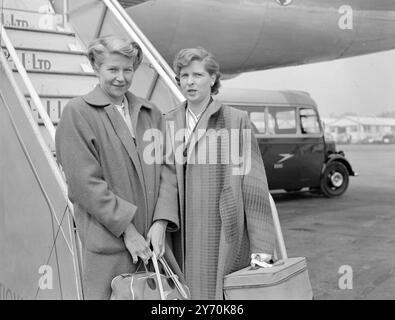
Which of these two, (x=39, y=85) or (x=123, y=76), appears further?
(x=39, y=85)

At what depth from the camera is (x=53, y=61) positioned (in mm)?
3521

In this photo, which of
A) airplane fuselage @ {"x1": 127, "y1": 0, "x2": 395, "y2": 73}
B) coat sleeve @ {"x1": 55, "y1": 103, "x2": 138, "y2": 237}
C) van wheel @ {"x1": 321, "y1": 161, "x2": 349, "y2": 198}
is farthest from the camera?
van wheel @ {"x1": 321, "y1": 161, "x2": 349, "y2": 198}

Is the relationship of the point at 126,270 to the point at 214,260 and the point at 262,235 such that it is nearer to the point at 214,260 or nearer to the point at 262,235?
the point at 214,260

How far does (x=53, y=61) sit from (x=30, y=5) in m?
1.15

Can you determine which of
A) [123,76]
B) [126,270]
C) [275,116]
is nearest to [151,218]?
[126,270]

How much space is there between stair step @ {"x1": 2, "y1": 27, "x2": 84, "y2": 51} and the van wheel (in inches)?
232

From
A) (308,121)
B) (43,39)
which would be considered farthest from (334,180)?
(43,39)

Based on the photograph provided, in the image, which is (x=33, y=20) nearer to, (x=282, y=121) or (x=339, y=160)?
(x=282, y=121)

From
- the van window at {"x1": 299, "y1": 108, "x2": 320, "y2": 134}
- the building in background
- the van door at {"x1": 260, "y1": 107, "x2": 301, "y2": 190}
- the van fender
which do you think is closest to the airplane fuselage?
the building in background

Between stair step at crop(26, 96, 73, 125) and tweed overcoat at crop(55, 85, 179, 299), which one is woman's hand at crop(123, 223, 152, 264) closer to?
tweed overcoat at crop(55, 85, 179, 299)

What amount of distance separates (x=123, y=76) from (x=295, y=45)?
14.2ft

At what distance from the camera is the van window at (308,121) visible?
341 inches

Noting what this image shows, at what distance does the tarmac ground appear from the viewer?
387 cm
